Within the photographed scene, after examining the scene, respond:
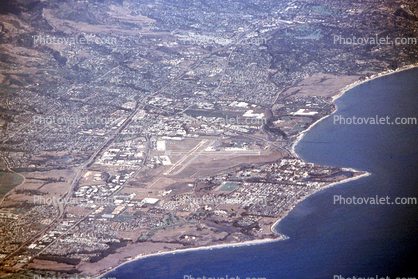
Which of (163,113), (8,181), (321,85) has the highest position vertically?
(321,85)

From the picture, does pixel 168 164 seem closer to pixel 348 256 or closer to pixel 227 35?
pixel 348 256

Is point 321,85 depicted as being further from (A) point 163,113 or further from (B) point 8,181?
(B) point 8,181

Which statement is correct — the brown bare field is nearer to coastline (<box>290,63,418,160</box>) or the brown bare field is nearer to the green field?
coastline (<box>290,63,418,160</box>)

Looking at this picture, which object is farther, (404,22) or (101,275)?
(404,22)

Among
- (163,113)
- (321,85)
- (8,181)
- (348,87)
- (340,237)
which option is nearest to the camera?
(340,237)

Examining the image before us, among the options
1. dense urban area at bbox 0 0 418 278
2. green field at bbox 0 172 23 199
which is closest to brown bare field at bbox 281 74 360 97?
dense urban area at bbox 0 0 418 278

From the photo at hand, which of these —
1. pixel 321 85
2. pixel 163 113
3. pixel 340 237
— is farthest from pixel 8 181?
pixel 321 85

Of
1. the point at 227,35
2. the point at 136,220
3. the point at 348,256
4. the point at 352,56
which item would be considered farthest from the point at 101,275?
the point at 227,35
